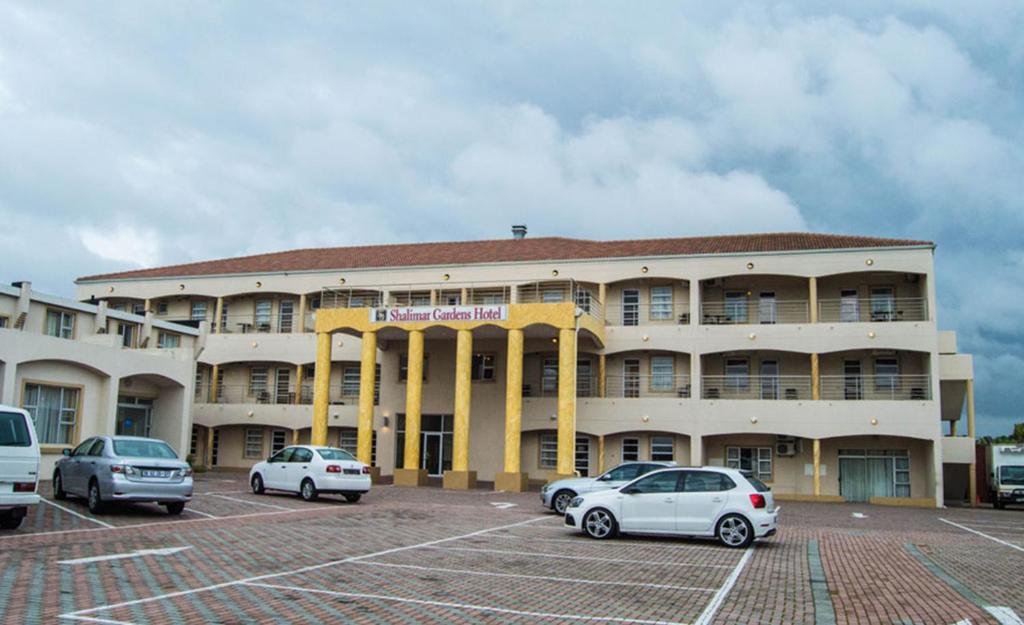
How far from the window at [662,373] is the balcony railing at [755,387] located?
130 cm

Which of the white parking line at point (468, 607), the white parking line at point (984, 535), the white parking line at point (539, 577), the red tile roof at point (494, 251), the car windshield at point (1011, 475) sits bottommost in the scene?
the white parking line at point (984, 535)

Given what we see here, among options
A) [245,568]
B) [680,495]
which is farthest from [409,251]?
[245,568]

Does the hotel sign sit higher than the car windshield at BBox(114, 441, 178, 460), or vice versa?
the hotel sign

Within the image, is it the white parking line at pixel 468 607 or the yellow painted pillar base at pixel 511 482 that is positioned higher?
the white parking line at pixel 468 607

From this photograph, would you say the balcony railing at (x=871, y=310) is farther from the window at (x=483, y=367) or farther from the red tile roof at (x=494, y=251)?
the window at (x=483, y=367)

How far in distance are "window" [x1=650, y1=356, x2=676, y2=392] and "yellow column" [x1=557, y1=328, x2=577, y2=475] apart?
591cm

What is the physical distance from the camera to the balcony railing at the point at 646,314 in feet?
119

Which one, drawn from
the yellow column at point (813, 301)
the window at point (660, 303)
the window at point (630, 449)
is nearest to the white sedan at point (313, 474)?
the window at point (630, 449)

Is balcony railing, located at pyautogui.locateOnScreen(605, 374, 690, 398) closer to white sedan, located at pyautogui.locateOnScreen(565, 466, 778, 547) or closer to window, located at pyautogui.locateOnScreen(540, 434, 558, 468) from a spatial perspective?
window, located at pyautogui.locateOnScreen(540, 434, 558, 468)

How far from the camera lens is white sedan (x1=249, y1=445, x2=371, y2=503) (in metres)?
22.1

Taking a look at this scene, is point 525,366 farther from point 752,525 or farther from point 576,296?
point 752,525

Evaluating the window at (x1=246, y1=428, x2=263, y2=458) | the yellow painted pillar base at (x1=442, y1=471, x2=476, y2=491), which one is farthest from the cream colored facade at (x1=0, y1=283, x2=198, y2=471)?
the yellow painted pillar base at (x1=442, y1=471, x2=476, y2=491)

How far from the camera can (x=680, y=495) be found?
48.9ft

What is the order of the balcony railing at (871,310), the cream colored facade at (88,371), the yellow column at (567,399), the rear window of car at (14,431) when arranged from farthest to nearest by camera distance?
the balcony railing at (871,310) < the yellow column at (567,399) < the cream colored facade at (88,371) < the rear window of car at (14,431)
